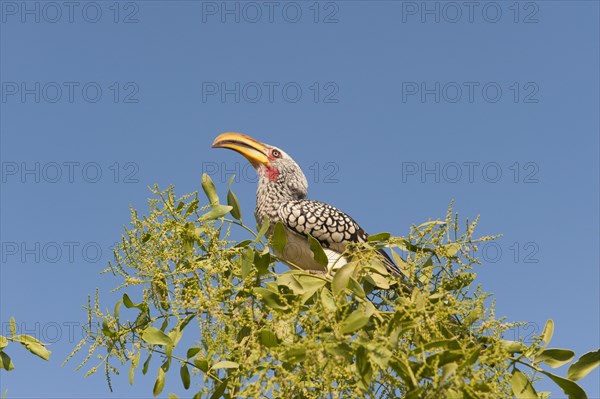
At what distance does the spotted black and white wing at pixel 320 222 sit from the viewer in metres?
3.89

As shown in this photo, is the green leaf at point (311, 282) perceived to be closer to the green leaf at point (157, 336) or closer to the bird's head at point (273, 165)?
the green leaf at point (157, 336)

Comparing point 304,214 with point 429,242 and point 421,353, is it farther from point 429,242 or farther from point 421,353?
point 421,353

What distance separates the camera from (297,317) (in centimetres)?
203

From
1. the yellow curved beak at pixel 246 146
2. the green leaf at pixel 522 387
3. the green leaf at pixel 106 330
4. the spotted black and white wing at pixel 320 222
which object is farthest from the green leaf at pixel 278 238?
the yellow curved beak at pixel 246 146

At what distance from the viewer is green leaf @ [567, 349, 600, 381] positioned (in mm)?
2268

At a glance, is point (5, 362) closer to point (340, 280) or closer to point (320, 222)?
point (340, 280)

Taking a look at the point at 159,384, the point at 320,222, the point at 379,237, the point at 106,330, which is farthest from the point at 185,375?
the point at 320,222

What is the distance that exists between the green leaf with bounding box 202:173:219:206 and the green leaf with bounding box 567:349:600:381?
1.20 m

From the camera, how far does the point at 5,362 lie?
2.58 m

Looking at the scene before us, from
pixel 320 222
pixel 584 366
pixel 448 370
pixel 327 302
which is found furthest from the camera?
pixel 320 222

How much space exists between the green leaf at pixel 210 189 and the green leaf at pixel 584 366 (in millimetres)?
1199

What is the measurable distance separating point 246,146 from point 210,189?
152 cm

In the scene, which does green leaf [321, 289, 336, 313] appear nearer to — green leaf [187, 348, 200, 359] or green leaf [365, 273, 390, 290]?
green leaf [365, 273, 390, 290]

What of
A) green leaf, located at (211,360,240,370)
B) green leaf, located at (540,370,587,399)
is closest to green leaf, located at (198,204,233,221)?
green leaf, located at (211,360,240,370)
